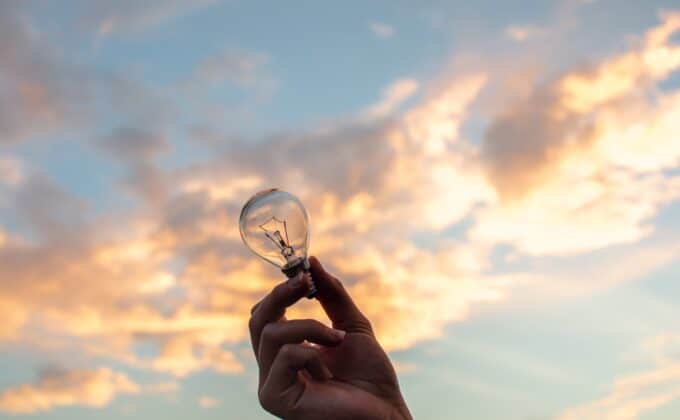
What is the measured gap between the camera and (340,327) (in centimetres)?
421

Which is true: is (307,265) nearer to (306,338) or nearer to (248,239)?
(248,239)

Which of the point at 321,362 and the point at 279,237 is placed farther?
the point at 279,237

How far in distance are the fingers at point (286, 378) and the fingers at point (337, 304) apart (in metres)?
0.49

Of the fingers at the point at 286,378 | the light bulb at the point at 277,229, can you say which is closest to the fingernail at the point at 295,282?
the fingers at the point at 286,378

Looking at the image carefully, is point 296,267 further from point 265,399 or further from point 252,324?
point 265,399

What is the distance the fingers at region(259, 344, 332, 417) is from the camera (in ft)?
12.0

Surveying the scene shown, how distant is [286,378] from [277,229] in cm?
127

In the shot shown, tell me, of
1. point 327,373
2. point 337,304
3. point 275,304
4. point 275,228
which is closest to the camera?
point 275,304

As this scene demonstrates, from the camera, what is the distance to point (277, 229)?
4664mm

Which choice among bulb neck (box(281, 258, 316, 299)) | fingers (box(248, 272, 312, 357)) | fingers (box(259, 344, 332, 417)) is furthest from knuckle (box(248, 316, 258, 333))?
bulb neck (box(281, 258, 316, 299))

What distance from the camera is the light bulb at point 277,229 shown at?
14.9 feet

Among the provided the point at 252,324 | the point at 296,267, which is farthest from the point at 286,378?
the point at 296,267

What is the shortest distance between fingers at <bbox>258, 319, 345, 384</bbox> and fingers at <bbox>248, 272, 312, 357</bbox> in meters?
0.06

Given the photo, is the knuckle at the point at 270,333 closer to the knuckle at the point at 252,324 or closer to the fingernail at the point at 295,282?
the knuckle at the point at 252,324
